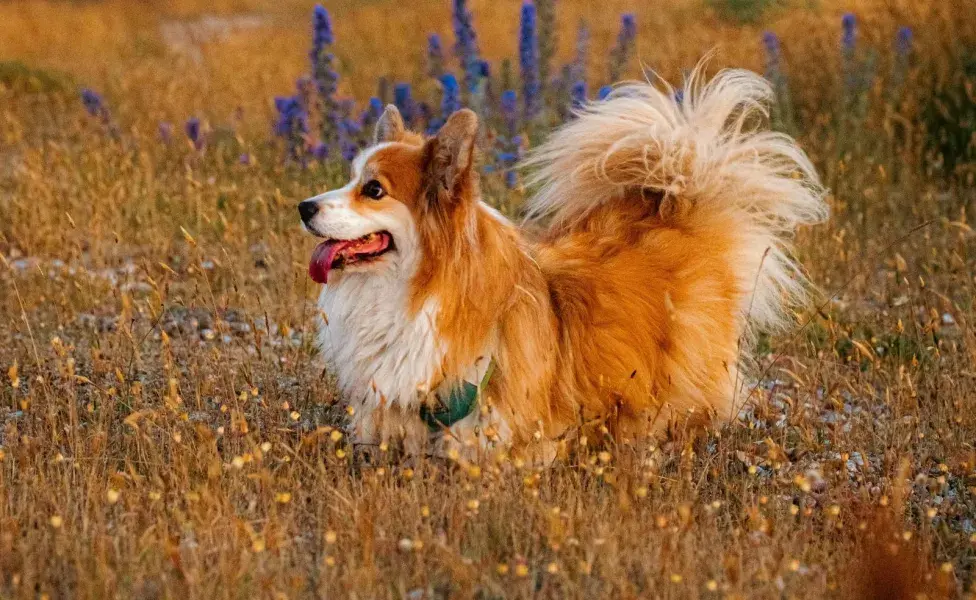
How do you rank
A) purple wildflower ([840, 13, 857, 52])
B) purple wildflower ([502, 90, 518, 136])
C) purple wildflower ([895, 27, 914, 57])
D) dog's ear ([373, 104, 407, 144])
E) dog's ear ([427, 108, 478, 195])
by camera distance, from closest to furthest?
1. dog's ear ([427, 108, 478, 195])
2. dog's ear ([373, 104, 407, 144])
3. purple wildflower ([502, 90, 518, 136])
4. purple wildflower ([840, 13, 857, 52])
5. purple wildflower ([895, 27, 914, 57])

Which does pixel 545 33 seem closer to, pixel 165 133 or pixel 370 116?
pixel 370 116

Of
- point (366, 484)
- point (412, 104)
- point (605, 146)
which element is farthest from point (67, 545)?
point (412, 104)

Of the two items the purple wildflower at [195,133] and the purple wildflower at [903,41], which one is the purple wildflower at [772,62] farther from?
the purple wildflower at [195,133]

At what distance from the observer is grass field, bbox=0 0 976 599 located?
10.3 feet

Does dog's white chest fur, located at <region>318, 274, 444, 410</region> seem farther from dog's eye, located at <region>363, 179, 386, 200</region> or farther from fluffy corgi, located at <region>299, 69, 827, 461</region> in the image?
dog's eye, located at <region>363, 179, 386, 200</region>

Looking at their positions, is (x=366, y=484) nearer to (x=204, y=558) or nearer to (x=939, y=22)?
(x=204, y=558)

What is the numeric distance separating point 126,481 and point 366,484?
0.85 meters

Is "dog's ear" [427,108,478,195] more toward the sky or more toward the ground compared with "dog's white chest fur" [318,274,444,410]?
more toward the sky

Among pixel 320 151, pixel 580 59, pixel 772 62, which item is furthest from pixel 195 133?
pixel 772 62

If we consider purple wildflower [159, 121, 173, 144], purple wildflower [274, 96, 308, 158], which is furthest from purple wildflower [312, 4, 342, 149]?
purple wildflower [159, 121, 173, 144]

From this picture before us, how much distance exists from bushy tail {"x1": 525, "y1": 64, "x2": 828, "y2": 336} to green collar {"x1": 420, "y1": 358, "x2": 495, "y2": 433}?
1.12m

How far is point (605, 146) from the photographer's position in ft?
15.2

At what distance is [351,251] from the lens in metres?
3.85

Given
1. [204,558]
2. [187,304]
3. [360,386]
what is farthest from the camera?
[187,304]
